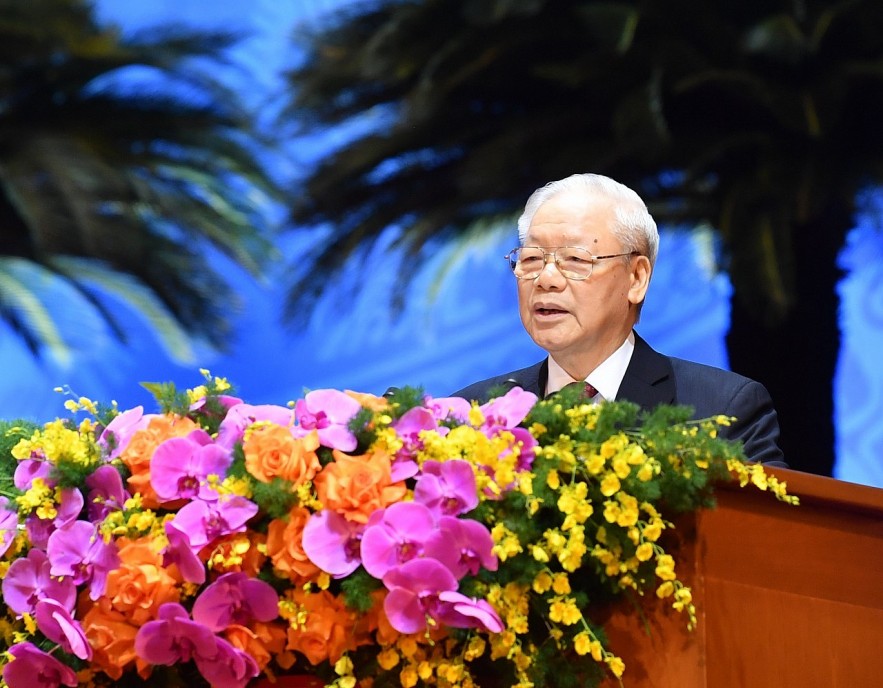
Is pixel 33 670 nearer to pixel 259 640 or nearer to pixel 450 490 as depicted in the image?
pixel 259 640

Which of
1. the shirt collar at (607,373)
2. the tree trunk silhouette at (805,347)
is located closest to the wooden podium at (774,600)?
the shirt collar at (607,373)

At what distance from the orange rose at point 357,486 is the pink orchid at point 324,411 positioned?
7 cm

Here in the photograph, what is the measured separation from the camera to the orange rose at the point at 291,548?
159cm

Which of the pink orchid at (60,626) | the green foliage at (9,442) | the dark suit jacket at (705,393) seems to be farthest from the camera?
the dark suit jacket at (705,393)

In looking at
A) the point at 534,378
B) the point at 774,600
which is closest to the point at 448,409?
the point at 774,600

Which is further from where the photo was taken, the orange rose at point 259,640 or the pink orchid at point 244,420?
the pink orchid at point 244,420

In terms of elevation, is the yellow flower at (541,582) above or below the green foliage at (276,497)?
below

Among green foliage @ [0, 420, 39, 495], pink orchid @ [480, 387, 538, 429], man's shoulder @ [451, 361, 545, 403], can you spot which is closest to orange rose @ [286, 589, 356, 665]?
pink orchid @ [480, 387, 538, 429]

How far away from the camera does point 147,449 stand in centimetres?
172

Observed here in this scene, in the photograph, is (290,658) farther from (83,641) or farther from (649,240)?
Result: (649,240)

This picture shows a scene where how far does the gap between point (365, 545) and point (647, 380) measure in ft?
4.77

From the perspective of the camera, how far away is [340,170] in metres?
8.24

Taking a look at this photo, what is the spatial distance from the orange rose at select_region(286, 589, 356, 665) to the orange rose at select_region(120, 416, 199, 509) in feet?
0.84

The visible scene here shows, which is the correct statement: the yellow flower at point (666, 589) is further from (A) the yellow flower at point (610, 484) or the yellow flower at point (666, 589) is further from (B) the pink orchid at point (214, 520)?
(B) the pink orchid at point (214, 520)
